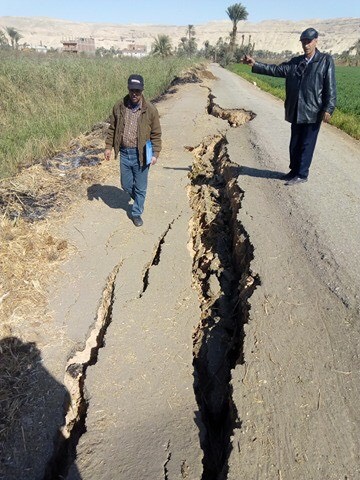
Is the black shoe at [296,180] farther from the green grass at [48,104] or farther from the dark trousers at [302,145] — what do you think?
the green grass at [48,104]

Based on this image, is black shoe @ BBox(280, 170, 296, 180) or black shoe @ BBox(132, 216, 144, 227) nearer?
black shoe @ BBox(132, 216, 144, 227)

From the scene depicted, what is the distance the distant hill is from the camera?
439 ft

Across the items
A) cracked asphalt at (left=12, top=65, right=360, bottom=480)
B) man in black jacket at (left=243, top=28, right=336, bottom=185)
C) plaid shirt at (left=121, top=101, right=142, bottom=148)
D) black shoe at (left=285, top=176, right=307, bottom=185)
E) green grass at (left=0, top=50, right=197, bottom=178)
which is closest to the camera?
cracked asphalt at (left=12, top=65, right=360, bottom=480)

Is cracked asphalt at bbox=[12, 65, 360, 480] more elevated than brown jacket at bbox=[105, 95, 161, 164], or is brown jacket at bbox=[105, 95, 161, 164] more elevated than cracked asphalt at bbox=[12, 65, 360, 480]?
brown jacket at bbox=[105, 95, 161, 164]

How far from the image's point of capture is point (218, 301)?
11.3 feet

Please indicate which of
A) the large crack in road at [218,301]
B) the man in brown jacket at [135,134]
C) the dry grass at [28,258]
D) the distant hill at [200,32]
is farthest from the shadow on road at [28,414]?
the distant hill at [200,32]

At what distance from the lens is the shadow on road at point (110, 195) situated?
506 cm

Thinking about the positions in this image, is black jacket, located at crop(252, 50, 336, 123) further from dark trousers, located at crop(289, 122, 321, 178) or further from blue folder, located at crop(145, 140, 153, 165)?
blue folder, located at crop(145, 140, 153, 165)

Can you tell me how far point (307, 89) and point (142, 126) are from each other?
2.25 metres

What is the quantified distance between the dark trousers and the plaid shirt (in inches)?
89.5

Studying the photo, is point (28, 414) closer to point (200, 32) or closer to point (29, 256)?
point (29, 256)

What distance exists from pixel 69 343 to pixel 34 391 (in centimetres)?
46

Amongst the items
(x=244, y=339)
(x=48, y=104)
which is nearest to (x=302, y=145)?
(x=244, y=339)

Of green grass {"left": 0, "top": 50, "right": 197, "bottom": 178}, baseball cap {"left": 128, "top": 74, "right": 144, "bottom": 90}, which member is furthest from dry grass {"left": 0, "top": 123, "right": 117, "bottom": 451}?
baseball cap {"left": 128, "top": 74, "right": 144, "bottom": 90}
